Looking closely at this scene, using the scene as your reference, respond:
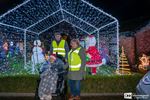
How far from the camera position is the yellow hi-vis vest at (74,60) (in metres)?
12.1

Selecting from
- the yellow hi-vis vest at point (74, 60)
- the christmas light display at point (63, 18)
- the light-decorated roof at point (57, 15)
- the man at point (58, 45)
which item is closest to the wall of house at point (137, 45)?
the christmas light display at point (63, 18)

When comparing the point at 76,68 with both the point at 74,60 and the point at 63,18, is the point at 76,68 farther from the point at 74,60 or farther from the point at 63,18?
the point at 63,18

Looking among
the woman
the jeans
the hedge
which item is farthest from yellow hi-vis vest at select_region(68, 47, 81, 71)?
the hedge

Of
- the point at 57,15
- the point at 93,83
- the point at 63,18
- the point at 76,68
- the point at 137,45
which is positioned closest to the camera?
the point at 76,68

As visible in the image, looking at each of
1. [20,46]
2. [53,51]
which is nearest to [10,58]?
[20,46]

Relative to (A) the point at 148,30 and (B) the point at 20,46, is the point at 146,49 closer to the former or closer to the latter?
(A) the point at 148,30

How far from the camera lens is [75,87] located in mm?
12094

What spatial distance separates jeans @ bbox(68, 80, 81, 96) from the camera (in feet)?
39.4

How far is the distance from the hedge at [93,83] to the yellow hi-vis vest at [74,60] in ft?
7.02

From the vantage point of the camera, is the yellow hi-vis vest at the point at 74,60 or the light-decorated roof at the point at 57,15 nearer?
the yellow hi-vis vest at the point at 74,60

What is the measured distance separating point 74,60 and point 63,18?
5.08m

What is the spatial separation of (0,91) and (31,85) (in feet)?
2.93

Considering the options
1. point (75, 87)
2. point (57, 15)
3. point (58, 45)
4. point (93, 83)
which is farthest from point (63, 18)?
point (75, 87)

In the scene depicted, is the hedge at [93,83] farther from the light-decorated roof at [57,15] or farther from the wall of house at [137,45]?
the wall of house at [137,45]
